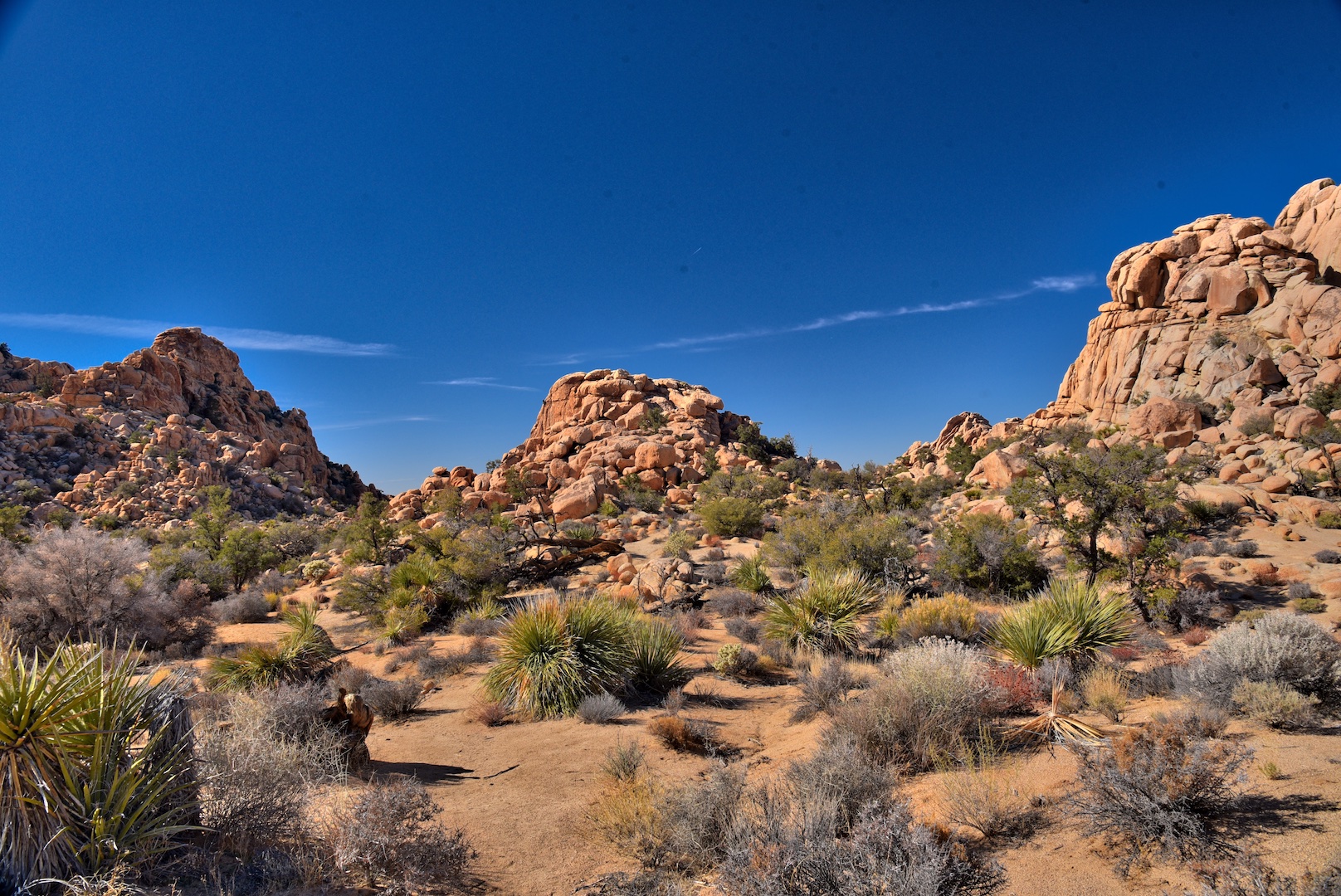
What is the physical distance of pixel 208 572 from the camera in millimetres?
19641

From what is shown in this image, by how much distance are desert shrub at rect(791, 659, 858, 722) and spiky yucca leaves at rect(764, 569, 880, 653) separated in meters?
1.70

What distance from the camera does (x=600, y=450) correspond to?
4603 cm

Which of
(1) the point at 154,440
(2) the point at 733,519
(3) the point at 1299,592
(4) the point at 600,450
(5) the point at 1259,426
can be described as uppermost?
(1) the point at 154,440

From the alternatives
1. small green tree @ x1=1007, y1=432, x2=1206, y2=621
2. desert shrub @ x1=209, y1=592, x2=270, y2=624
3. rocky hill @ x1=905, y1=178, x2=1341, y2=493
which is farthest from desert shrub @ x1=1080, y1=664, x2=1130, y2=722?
rocky hill @ x1=905, y1=178, x2=1341, y2=493

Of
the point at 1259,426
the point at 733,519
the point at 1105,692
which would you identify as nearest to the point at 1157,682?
the point at 1105,692

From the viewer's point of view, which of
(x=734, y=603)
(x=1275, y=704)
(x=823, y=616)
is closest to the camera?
(x=1275, y=704)

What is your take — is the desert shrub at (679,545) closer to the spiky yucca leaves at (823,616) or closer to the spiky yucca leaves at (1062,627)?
the spiky yucca leaves at (823,616)

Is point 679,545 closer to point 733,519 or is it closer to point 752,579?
point 733,519

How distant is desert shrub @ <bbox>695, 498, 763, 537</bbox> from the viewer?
958 inches

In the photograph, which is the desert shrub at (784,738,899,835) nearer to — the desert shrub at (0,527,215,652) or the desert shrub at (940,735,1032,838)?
the desert shrub at (940,735,1032,838)

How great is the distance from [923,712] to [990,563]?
31.5 ft

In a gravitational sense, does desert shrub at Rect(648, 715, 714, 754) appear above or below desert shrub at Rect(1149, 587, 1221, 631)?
below

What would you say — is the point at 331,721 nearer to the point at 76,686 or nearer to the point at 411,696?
the point at 411,696

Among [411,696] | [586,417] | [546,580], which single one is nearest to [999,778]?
[411,696]
